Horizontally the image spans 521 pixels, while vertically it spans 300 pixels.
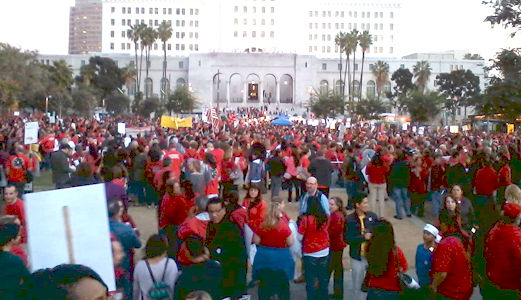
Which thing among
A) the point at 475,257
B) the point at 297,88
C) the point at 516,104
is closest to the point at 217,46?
the point at 297,88

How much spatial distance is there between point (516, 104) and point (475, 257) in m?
9.91

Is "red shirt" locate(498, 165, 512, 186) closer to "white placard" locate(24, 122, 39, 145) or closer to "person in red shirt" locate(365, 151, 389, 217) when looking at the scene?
"person in red shirt" locate(365, 151, 389, 217)

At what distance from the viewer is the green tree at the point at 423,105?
4728cm

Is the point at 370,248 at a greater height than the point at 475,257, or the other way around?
the point at 370,248

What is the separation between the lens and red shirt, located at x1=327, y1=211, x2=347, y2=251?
7406 millimetres

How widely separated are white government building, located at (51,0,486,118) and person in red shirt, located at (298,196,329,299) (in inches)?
3366

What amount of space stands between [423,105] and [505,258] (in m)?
43.2

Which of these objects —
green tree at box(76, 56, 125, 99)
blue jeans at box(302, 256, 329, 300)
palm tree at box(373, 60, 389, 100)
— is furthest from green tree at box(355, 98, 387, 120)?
blue jeans at box(302, 256, 329, 300)

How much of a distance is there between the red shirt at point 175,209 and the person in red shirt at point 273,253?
5.56ft

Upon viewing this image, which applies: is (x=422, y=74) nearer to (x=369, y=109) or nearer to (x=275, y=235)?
(x=369, y=109)

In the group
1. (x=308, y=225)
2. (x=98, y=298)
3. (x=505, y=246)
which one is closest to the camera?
(x=98, y=298)

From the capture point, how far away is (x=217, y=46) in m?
119

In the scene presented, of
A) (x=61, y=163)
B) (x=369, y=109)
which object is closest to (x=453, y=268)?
(x=61, y=163)

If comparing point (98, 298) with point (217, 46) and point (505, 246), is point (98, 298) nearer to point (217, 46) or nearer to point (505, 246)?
point (505, 246)
